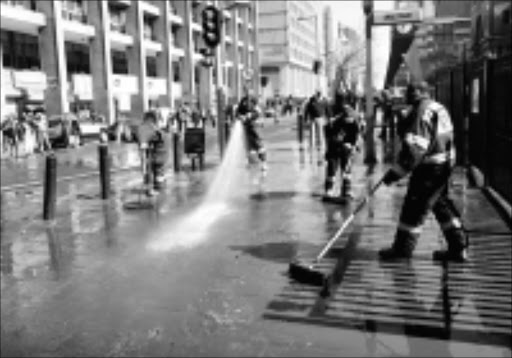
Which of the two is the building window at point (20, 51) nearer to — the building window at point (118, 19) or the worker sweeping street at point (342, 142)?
the building window at point (118, 19)

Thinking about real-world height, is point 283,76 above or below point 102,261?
above

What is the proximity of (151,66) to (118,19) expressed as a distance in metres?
9.39

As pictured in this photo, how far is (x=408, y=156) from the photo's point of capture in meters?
5.89

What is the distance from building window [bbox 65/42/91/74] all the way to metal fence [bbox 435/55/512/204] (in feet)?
105

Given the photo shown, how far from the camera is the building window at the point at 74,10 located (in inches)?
1510

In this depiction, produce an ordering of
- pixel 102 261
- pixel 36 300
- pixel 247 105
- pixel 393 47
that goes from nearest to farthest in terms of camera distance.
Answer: pixel 36 300
pixel 102 261
pixel 247 105
pixel 393 47

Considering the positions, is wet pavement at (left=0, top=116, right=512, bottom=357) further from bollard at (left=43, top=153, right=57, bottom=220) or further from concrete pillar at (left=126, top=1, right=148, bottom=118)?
concrete pillar at (left=126, top=1, right=148, bottom=118)

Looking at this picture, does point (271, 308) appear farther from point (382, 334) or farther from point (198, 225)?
point (198, 225)

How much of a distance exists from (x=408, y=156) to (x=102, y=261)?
144 inches

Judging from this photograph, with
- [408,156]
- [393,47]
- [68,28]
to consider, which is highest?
[68,28]

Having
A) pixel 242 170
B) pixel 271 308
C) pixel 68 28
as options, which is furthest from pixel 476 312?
pixel 68 28

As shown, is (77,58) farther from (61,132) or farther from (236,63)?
(236,63)

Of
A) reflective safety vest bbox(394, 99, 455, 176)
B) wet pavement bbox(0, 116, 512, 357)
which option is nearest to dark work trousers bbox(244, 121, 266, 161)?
wet pavement bbox(0, 116, 512, 357)

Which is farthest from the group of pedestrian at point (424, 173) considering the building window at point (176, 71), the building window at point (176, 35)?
the building window at point (176, 71)
